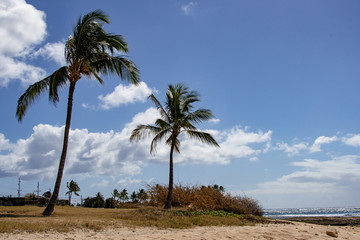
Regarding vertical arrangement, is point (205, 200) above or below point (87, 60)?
below

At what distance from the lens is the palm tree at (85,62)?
555 inches

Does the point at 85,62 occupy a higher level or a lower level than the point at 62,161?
higher

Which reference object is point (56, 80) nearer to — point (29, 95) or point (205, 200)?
point (29, 95)

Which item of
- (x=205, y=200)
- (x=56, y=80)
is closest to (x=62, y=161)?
(x=56, y=80)

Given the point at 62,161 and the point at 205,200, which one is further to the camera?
the point at 205,200

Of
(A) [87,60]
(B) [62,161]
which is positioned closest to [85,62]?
(A) [87,60]

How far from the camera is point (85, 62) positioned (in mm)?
14344

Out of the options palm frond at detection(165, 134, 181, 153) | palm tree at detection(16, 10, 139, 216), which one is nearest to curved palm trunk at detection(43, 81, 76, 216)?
palm tree at detection(16, 10, 139, 216)

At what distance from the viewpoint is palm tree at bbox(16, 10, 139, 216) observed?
14.1 metres

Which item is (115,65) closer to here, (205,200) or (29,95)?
(29,95)

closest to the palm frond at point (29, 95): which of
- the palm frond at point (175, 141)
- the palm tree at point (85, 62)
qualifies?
the palm tree at point (85, 62)

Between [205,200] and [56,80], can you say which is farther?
[205,200]

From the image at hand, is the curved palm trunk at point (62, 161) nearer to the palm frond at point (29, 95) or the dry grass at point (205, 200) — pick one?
the palm frond at point (29, 95)

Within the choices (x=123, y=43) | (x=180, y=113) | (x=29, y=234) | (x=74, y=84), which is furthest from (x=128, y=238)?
(x=180, y=113)
